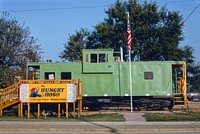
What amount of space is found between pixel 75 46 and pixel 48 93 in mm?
35946

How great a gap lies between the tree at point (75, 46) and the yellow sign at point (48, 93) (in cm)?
3403

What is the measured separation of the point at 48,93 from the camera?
2639 cm

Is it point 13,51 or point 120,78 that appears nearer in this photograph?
point 120,78

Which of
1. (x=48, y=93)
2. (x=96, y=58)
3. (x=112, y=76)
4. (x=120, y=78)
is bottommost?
(x=48, y=93)

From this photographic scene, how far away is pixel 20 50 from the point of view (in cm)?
4528

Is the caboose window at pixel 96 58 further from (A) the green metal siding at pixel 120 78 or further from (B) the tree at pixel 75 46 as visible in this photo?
(B) the tree at pixel 75 46

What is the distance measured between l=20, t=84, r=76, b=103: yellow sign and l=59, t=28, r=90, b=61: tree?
112ft

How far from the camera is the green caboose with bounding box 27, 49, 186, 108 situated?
1182 inches

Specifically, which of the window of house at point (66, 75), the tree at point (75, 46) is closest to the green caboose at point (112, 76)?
the window of house at point (66, 75)

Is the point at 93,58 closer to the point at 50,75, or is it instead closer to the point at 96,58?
the point at 96,58

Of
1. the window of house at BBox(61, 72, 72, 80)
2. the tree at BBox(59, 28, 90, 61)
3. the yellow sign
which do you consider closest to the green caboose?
the window of house at BBox(61, 72, 72, 80)

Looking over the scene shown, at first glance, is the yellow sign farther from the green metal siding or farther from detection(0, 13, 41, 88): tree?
detection(0, 13, 41, 88): tree

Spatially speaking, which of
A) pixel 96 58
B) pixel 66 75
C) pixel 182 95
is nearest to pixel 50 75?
pixel 66 75

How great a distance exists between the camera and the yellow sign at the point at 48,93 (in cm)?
2631
